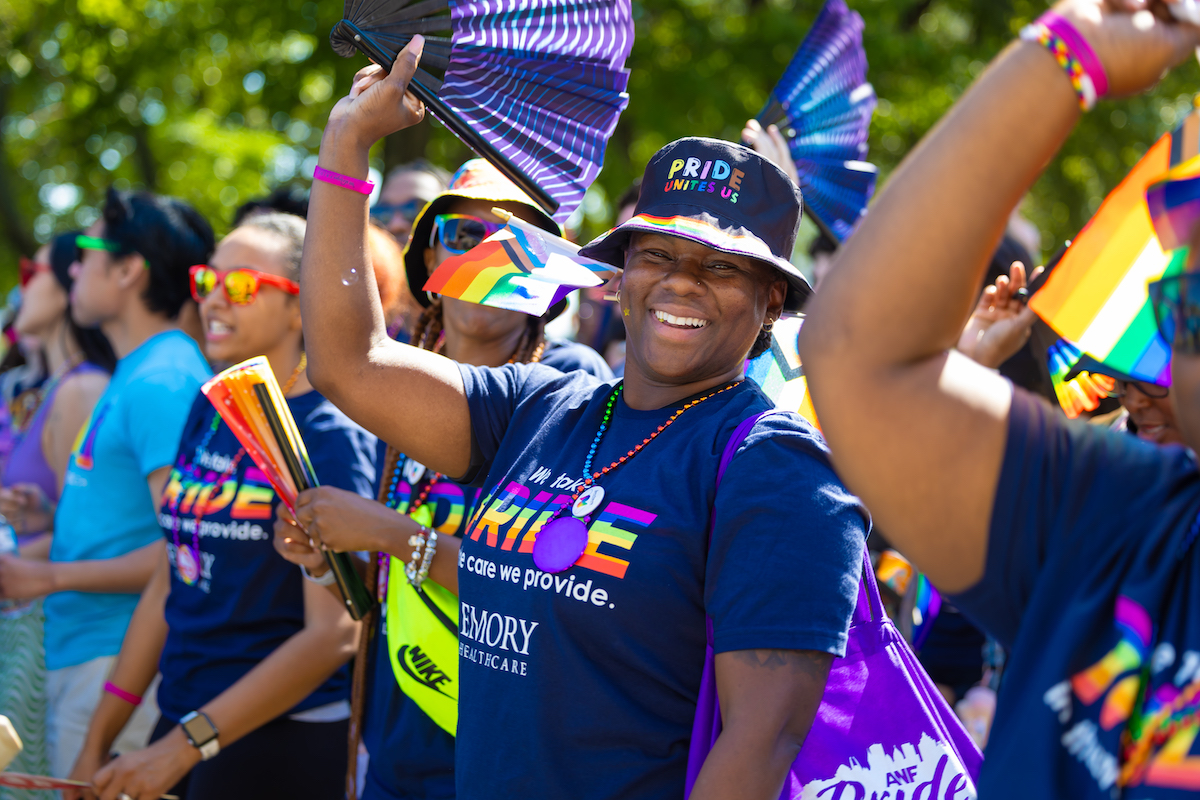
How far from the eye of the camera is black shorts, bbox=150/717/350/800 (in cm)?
288

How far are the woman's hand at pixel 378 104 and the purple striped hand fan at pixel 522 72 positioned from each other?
1.2 inches

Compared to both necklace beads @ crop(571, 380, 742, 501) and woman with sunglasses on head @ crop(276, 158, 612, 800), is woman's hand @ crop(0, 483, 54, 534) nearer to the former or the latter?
woman with sunglasses on head @ crop(276, 158, 612, 800)

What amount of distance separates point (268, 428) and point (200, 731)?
0.88 meters

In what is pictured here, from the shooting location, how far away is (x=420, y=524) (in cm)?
248

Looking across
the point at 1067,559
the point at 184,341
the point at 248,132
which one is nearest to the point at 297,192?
the point at 184,341

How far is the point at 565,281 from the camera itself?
2.24 metres

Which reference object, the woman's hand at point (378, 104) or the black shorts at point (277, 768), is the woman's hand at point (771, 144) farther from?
the black shorts at point (277, 768)

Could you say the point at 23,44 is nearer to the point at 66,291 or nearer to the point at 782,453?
the point at 66,291

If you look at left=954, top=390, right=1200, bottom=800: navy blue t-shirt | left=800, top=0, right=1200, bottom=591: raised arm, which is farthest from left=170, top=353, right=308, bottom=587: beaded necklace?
left=954, top=390, right=1200, bottom=800: navy blue t-shirt

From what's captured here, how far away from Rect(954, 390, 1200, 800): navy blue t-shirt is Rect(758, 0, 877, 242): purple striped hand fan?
7.44 ft

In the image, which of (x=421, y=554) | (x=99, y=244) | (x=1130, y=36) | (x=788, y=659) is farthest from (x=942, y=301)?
(x=99, y=244)

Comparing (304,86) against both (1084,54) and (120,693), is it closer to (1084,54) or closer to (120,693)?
(120,693)

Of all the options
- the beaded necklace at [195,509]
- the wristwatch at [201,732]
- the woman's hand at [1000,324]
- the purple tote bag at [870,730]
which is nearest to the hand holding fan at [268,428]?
the beaded necklace at [195,509]

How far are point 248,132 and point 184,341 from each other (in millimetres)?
10716
